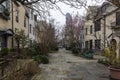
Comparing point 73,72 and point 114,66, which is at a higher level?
point 114,66

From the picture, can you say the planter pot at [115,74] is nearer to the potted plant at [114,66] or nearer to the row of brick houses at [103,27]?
Answer: the potted plant at [114,66]

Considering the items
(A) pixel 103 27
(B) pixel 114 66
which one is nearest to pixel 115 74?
(B) pixel 114 66

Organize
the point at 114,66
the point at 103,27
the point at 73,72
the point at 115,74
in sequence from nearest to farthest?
the point at 115,74, the point at 114,66, the point at 73,72, the point at 103,27

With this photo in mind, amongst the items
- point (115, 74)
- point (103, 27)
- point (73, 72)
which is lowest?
point (73, 72)

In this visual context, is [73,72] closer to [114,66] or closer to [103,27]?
[114,66]

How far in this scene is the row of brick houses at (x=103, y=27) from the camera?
19375mm

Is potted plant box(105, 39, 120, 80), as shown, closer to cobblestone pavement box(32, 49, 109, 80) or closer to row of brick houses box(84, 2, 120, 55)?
cobblestone pavement box(32, 49, 109, 80)

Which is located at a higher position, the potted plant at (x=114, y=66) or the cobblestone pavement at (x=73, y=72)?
the potted plant at (x=114, y=66)

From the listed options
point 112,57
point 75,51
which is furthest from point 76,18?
point 112,57

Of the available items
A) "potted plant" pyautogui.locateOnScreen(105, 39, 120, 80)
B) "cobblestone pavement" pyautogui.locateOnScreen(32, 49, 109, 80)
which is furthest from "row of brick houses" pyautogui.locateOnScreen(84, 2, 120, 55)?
"potted plant" pyautogui.locateOnScreen(105, 39, 120, 80)

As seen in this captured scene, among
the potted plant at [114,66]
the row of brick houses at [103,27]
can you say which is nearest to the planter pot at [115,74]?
the potted plant at [114,66]

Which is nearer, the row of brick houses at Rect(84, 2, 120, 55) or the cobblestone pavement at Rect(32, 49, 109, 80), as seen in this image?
the cobblestone pavement at Rect(32, 49, 109, 80)

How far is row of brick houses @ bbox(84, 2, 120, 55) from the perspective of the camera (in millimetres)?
19375

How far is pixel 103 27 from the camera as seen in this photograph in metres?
35.4
